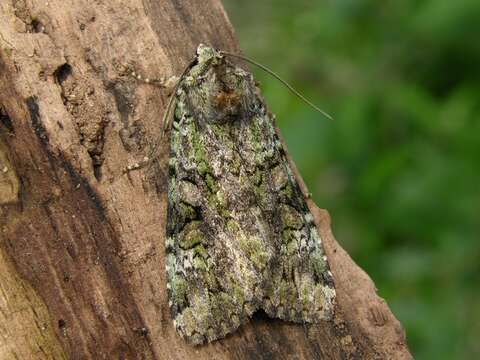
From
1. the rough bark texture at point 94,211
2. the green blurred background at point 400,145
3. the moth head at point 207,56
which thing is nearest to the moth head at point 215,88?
the moth head at point 207,56

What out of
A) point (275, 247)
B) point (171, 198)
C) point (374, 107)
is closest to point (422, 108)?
point (374, 107)

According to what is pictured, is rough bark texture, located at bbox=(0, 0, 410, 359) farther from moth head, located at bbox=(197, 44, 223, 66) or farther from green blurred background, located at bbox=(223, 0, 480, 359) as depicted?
green blurred background, located at bbox=(223, 0, 480, 359)

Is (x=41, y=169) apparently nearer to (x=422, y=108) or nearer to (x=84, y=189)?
(x=84, y=189)

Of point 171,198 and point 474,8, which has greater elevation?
point 474,8

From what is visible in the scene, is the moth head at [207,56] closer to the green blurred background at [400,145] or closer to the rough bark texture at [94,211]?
the rough bark texture at [94,211]

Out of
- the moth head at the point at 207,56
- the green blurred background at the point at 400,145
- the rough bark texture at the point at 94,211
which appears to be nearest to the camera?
Result: the rough bark texture at the point at 94,211

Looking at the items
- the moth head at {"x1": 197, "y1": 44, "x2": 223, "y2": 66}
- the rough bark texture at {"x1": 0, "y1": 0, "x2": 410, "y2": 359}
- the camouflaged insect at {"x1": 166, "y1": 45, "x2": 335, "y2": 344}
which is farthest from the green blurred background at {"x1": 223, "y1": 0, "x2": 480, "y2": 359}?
the moth head at {"x1": 197, "y1": 44, "x2": 223, "y2": 66}

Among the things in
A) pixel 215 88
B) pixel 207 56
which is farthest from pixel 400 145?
pixel 207 56
